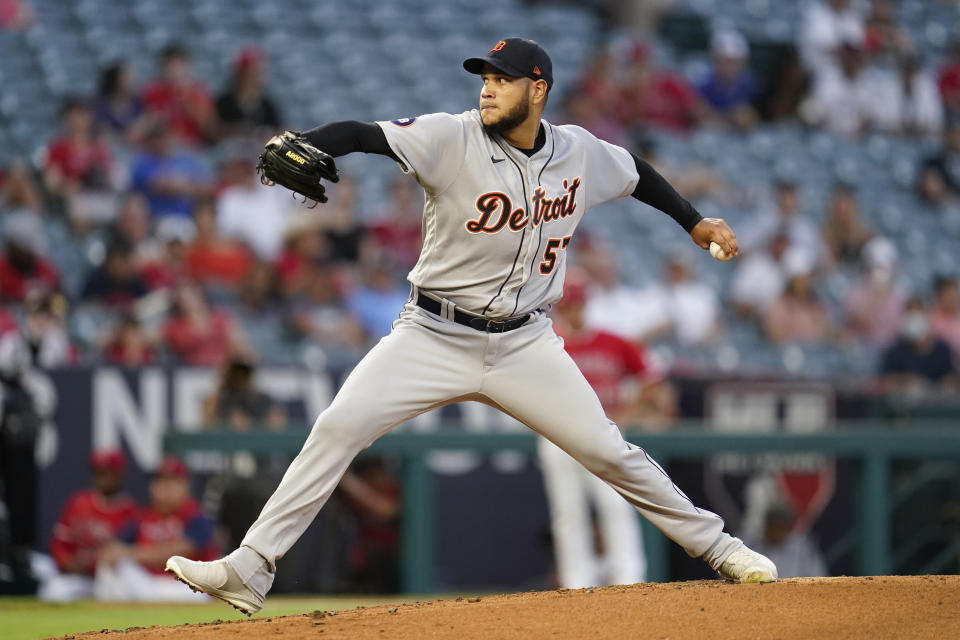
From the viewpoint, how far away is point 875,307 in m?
11.2

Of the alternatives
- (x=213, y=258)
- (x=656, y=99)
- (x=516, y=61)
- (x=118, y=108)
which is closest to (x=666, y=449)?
(x=213, y=258)

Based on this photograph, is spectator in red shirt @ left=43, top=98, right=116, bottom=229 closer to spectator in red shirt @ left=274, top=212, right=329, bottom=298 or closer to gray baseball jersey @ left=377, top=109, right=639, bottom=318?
spectator in red shirt @ left=274, top=212, right=329, bottom=298

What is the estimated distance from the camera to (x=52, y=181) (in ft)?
30.7

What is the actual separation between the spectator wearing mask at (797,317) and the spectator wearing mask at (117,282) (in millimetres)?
4778

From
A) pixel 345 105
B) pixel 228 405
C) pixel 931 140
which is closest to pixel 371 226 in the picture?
pixel 345 105

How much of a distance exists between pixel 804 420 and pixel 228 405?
3.63 m

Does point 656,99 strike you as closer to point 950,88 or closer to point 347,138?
point 950,88

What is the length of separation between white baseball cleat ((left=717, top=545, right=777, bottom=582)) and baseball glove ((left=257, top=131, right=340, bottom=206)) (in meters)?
1.84

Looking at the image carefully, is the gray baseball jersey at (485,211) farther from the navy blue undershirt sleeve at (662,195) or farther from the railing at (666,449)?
the railing at (666,449)

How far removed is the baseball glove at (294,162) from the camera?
378 cm

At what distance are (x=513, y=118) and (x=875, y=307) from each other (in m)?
7.53

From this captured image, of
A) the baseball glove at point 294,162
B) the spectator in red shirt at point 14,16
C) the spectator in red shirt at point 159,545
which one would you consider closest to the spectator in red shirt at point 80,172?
the spectator in red shirt at point 14,16

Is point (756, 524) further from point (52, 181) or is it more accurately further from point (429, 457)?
point (52, 181)

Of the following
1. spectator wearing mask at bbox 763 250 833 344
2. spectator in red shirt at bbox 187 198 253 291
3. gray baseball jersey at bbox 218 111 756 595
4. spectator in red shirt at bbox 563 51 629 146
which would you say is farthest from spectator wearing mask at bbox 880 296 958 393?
gray baseball jersey at bbox 218 111 756 595
